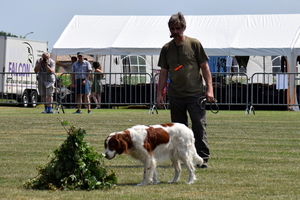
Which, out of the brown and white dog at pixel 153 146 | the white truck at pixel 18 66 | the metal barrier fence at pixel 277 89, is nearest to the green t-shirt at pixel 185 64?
the brown and white dog at pixel 153 146

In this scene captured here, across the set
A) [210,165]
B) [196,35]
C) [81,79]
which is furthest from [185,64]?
[196,35]

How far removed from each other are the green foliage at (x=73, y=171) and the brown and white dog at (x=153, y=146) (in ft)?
0.75

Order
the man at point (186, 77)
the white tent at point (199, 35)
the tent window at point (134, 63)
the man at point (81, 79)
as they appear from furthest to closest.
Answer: the tent window at point (134, 63), the white tent at point (199, 35), the man at point (81, 79), the man at point (186, 77)

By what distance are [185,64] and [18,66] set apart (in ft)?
80.2

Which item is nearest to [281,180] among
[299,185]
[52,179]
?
[299,185]

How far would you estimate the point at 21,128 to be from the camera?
14453 mm

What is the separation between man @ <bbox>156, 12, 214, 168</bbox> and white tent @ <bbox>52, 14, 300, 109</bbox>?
1654 centimetres

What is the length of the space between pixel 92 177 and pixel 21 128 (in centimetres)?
808

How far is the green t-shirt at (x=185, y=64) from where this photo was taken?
8.15 meters

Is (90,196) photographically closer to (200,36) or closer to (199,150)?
(199,150)

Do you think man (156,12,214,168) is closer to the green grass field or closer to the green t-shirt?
the green t-shirt

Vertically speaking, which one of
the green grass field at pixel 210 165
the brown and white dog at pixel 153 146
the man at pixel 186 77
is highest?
the man at pixel 186 77

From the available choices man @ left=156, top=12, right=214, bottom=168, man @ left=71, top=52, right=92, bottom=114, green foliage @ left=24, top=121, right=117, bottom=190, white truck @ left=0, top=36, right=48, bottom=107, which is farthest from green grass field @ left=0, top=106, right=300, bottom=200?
white truck @ left=0, top=36, right=48, bottom=107

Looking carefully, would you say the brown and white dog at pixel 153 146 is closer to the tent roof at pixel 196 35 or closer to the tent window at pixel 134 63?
the tent roof at pixel 196 35
